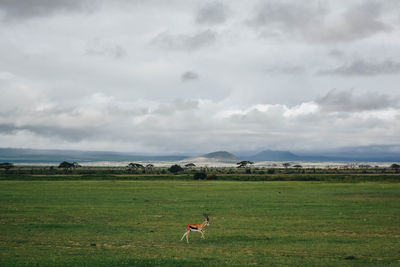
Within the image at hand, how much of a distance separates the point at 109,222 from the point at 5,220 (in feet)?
21.9

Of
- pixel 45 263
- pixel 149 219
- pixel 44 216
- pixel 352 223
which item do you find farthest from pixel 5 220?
pixel 352 223

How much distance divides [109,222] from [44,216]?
18.5 ft

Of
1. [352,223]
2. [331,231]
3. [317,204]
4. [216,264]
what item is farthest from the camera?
[317,204]

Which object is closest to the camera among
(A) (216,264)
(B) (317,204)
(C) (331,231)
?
(A) (216,264)

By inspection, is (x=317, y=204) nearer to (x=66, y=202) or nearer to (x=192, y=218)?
(x=192, y=218)

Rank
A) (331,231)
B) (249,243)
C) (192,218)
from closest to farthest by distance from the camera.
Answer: (249,243), (331,231), (192,218)

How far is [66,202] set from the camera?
3716 cm

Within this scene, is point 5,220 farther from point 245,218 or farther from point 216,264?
point 216,264

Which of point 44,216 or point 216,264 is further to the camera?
point 44,216

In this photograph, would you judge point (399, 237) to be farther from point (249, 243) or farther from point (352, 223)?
point (249, 243)

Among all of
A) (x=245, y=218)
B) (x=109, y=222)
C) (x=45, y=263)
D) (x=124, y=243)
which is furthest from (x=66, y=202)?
(x=45, y=263)

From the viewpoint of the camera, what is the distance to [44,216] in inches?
1075

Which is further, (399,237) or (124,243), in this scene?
(399,237)

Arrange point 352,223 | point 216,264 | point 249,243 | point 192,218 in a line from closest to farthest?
point 216,264, point 249,243, point 352,223, point 192,218
